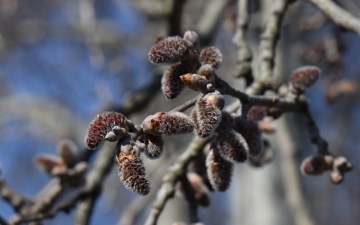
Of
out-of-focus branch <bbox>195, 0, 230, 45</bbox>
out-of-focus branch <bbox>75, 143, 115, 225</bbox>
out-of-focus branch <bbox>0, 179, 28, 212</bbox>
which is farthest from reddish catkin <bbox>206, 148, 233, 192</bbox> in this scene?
out-of-focus branch <bbox>195, 0, 230, 45</bbox>

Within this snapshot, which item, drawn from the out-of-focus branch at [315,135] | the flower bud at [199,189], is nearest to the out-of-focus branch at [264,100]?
the out-of-focus branch at [315,135]

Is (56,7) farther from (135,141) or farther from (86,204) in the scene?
(135,141)

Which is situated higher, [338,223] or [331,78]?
[331,78]

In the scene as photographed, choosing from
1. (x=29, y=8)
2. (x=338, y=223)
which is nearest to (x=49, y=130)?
(x=29, y=8)

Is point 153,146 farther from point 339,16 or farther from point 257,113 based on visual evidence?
point 339,16

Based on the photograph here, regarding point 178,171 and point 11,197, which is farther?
point 11,197

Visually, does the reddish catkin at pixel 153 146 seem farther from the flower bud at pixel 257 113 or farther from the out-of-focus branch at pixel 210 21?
the out-of-focus branch at pixel 210 21

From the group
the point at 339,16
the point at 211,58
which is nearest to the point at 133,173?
the point at 211,58
